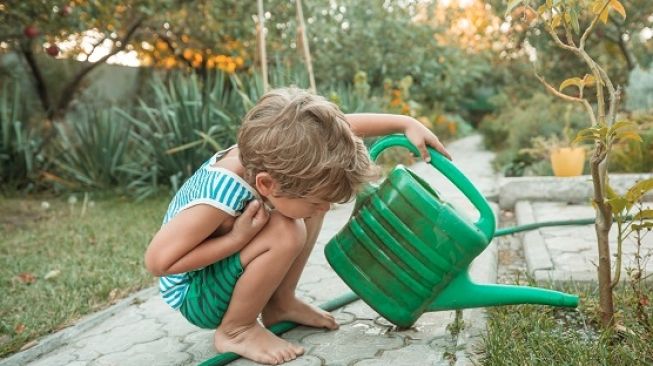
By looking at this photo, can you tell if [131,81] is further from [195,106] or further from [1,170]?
[195,106]

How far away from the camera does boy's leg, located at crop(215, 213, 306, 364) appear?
1718 millimetres

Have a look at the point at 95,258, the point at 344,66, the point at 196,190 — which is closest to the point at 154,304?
the point at 95,258

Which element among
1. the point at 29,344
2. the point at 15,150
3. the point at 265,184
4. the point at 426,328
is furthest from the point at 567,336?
the point at 15,150

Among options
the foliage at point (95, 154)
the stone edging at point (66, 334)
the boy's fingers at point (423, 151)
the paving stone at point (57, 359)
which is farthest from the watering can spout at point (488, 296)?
the foliage at point (95, 154)

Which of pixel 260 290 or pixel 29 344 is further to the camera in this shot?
pixel 29 344

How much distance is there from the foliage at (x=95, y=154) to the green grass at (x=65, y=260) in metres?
0.48

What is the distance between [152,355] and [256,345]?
37cm

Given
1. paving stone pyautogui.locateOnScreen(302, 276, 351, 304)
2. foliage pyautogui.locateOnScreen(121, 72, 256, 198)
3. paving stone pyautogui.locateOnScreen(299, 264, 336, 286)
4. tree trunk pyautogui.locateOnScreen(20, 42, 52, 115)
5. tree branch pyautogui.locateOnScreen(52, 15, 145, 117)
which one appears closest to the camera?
A: paving stone pyautogui.locateOnScreen(302, 276, 351, 304)

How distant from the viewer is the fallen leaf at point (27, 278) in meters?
2.81

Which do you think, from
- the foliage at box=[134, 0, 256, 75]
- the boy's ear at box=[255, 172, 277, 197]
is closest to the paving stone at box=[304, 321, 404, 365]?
the boy's ear at box=[255, 172, 277, 197]

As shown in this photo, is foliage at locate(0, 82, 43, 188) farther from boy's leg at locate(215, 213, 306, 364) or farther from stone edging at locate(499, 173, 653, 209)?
boy's leg at locate(215, 213, 306, 364)

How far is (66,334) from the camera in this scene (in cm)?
217

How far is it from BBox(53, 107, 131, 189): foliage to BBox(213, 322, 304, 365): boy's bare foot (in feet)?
12.6

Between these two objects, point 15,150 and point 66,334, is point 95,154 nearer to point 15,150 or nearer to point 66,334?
point 15,150
